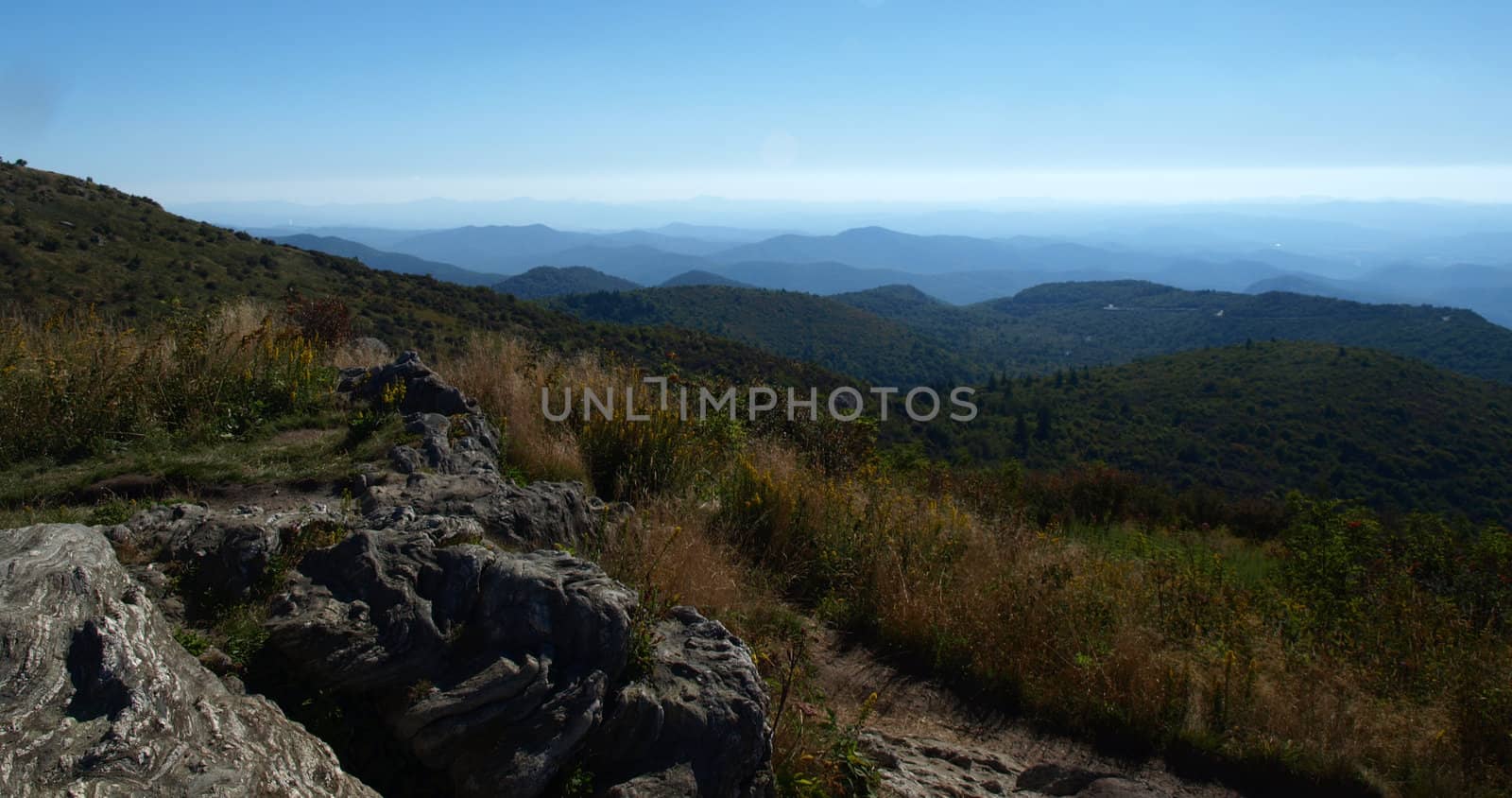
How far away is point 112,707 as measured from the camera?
1812 millimetres

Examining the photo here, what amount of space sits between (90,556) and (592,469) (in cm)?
362

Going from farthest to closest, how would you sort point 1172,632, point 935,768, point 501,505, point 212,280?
1. point 212,280
2. point 1172,632
3. point 501,505
4. point 935,768

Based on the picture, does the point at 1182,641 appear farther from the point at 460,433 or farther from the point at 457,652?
the point at 460,433

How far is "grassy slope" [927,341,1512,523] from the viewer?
129 ft

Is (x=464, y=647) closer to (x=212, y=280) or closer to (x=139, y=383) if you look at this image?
(x=139, y=383)

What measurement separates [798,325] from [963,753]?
9417 cm

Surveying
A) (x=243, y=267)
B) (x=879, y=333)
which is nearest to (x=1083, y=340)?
(x=879, y=333)

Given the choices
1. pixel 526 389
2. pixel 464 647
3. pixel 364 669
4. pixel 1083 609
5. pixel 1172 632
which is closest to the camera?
pixel 364 669

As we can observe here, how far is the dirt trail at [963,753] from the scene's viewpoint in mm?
3336

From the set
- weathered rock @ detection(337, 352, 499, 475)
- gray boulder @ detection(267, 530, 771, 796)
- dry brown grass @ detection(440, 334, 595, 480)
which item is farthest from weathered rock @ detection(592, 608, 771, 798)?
dry brown grass @ detection(440, 334, 595, 480)

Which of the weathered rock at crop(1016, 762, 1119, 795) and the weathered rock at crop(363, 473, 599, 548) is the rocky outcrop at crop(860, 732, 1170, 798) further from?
the weathered rock at crop(363, 473, 599, 548)

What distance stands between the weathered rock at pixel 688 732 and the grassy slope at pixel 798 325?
79941 millimetres

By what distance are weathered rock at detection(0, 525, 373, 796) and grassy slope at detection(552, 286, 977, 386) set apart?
8070 cm

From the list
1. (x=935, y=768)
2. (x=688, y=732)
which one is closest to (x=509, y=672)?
(x=688, y=732)
